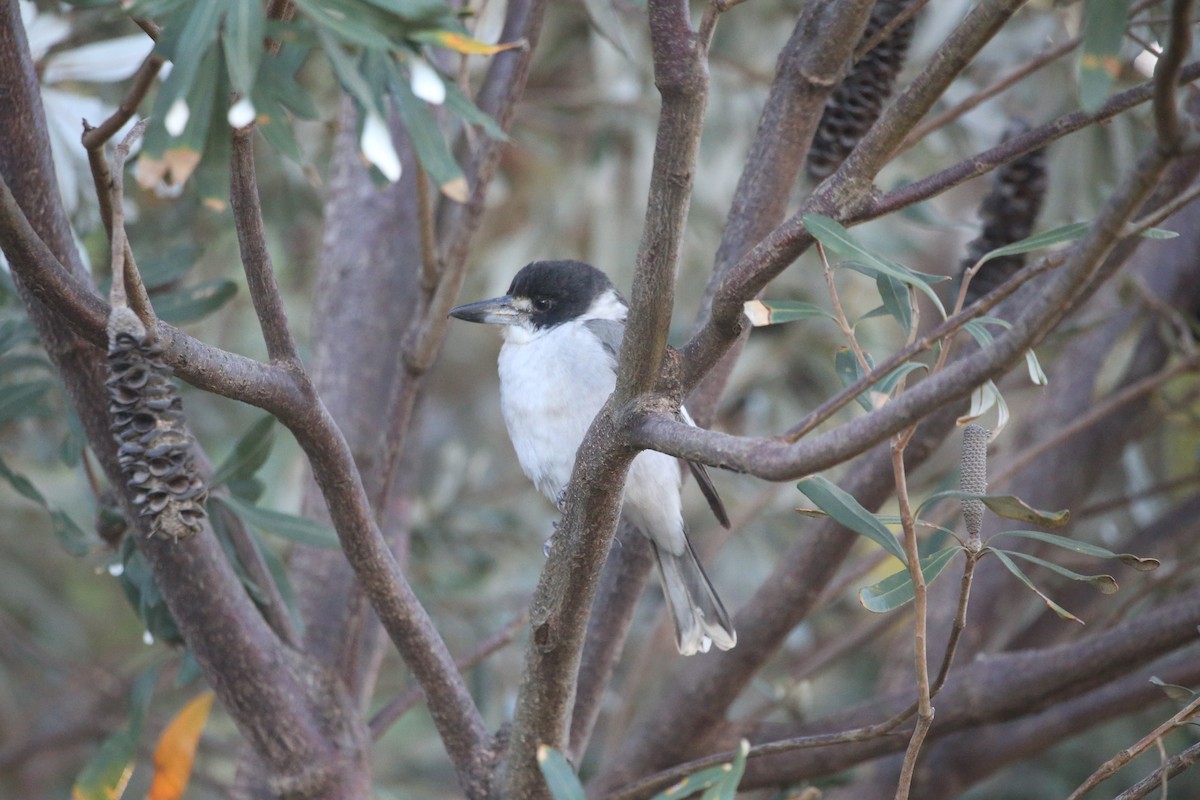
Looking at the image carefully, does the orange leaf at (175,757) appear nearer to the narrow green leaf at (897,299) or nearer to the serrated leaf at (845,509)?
the serrated leaf at (845,509)

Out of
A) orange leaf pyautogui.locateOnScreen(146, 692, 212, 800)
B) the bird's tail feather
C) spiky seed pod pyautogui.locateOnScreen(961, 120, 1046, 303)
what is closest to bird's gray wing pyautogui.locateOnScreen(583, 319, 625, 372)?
the bird's tail feather

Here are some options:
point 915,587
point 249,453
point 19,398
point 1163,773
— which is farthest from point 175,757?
point 1163,773

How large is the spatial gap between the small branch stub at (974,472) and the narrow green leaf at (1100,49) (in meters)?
0.59

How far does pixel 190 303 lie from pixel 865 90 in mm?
1509

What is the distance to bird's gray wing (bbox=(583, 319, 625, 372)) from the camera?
2.97m

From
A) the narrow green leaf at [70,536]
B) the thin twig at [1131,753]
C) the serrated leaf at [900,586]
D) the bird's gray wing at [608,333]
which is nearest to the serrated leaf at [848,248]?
the serrated leaf at [900,586]

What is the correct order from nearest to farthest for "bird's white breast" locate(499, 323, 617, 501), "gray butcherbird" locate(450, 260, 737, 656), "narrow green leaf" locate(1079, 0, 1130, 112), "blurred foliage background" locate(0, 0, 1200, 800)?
"narrow green leaf" locate(1079, 0, 1130, 112) → "gray butcherbird" locate(450, 260, 737, 656) → "bird's white breast" locate(499, 323, 617, 501) → "blurred foliage background" locate(0, 0, 1200, 800)

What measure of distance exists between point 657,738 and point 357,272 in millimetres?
1385

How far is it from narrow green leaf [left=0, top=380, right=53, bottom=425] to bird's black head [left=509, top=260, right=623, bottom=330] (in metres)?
1.26

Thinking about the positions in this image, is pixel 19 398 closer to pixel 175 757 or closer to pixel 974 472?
pixel 175 757

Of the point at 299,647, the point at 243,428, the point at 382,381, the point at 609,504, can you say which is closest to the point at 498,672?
the point at 243,428

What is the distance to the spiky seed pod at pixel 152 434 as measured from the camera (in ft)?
4.78

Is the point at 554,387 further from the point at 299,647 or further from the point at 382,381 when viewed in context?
the point at 299,647

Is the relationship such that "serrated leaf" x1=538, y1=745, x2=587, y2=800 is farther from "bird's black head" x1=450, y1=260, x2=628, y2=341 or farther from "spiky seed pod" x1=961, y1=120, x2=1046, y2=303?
"bird's black head" x1=450, y1=260, x2=628, y2=341
